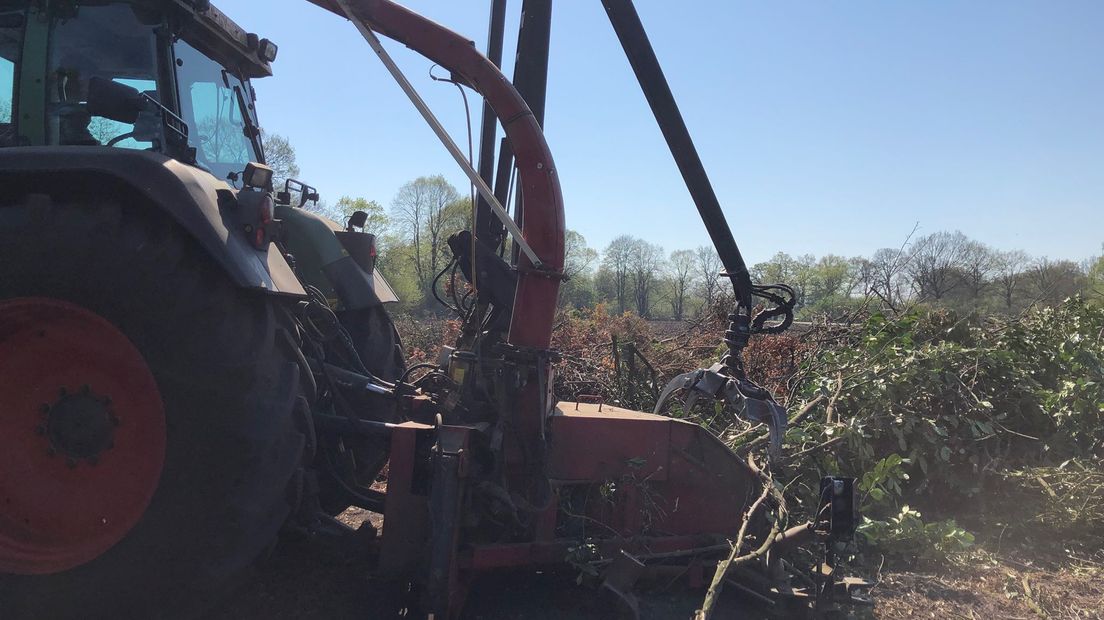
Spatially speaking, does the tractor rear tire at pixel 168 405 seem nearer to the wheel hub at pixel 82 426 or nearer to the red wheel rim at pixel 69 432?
the red wheel rim at pixel 69 432

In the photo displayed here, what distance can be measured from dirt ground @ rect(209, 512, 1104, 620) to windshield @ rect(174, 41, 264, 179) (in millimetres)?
1904

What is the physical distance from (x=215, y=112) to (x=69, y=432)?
5.99 ft

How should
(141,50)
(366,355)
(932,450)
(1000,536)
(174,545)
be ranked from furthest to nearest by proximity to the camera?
(932,450) < (1000,536) < (366,355) < (141,50) < (174,545)

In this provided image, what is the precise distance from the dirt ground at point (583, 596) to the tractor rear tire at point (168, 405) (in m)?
0.32

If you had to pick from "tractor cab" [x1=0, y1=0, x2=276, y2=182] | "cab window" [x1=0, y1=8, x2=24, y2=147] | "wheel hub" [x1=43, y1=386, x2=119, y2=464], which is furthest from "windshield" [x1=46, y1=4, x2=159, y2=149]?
"wheel hub" [x1=43, y1=386, x2=119, y2=464]

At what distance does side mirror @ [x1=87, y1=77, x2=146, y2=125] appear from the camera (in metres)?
2.51

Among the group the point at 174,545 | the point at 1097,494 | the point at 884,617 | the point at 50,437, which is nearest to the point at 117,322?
the point at 50,437

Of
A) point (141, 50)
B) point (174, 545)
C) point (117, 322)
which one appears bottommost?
point (174, 545)

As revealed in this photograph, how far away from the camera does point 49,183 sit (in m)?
2.50

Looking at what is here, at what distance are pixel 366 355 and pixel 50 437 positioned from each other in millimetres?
1603

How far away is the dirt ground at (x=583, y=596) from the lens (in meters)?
2.90

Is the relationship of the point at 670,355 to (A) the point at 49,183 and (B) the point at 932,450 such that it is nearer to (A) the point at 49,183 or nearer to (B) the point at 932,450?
(B) the point at 932,450

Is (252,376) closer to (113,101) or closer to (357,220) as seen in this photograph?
(113,101)

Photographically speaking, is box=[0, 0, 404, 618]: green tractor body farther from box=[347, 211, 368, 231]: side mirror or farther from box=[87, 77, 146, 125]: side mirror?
box=[347, 211, 368, 231]: side mirror
